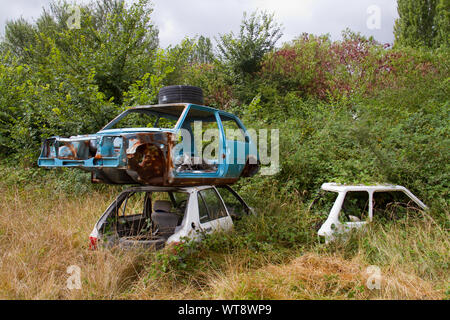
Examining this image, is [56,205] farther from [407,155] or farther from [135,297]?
[407,155]

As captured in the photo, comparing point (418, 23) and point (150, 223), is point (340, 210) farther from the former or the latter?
point (418, 23)

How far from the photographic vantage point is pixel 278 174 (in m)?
7.23

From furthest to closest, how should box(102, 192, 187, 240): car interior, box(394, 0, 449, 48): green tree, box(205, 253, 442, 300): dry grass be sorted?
box(394, 0, 449, 48): green tree → box(102, 192, 187, 240): car interior → box(205, 253, 442, 300): dry grass

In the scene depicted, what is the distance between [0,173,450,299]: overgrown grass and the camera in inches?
137

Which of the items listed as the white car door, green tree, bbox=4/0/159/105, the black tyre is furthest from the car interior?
green tree, bbox=4/0/159/105

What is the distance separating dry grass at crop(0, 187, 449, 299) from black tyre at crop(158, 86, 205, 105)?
8.05ft

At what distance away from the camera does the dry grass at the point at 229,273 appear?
11.3 feet

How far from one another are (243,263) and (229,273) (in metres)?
0.37

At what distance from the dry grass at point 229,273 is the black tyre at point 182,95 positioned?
2454mm

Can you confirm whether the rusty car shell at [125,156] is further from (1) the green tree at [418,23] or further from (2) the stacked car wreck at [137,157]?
(1) the green tree at [418,23]

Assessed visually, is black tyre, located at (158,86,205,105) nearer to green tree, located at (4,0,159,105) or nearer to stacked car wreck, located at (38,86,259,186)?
stacked car wreck, located at (38,86,259,186)

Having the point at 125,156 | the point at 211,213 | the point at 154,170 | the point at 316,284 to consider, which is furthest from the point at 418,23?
the point at 125,156

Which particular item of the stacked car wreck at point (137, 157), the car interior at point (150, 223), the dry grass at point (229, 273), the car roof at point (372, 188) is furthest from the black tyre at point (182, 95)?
the car roof at point (372, 188)

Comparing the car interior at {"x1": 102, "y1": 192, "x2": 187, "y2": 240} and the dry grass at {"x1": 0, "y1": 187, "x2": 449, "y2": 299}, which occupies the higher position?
the car interior at {"x1": 102, "y1": 192, "x2": 187, "y2": 240}
